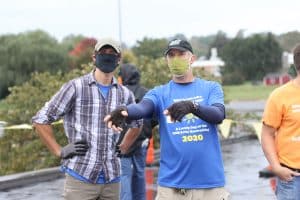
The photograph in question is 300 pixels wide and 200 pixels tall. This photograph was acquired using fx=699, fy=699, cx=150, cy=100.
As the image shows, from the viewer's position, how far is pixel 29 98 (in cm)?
1347

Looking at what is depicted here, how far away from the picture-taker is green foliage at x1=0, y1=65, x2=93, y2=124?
1349 centimetres

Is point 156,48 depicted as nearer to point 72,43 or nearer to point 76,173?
point 72,43

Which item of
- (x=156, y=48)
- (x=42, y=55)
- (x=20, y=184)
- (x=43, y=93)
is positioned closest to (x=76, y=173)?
(x=20, y=184)

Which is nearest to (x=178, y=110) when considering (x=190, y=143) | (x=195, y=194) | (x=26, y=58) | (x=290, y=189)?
(x=190, y=143)

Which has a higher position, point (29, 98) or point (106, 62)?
point (106, 62)

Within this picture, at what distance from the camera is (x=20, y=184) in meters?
11.2

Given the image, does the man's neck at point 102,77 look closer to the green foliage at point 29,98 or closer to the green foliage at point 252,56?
the green foliage at point 29,98

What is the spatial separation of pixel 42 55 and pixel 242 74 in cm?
2021

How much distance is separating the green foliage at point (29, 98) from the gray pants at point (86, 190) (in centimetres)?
853

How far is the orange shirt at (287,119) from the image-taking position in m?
4.87

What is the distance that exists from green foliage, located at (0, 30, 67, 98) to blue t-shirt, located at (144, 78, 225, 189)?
5928cm

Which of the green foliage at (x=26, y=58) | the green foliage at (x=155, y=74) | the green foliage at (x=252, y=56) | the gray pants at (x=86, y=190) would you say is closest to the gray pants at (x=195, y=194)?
the gray pants at (x=86, y=190)

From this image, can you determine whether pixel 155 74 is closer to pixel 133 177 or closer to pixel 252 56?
pixel 133 177

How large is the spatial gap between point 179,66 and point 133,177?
3380 millimetres
